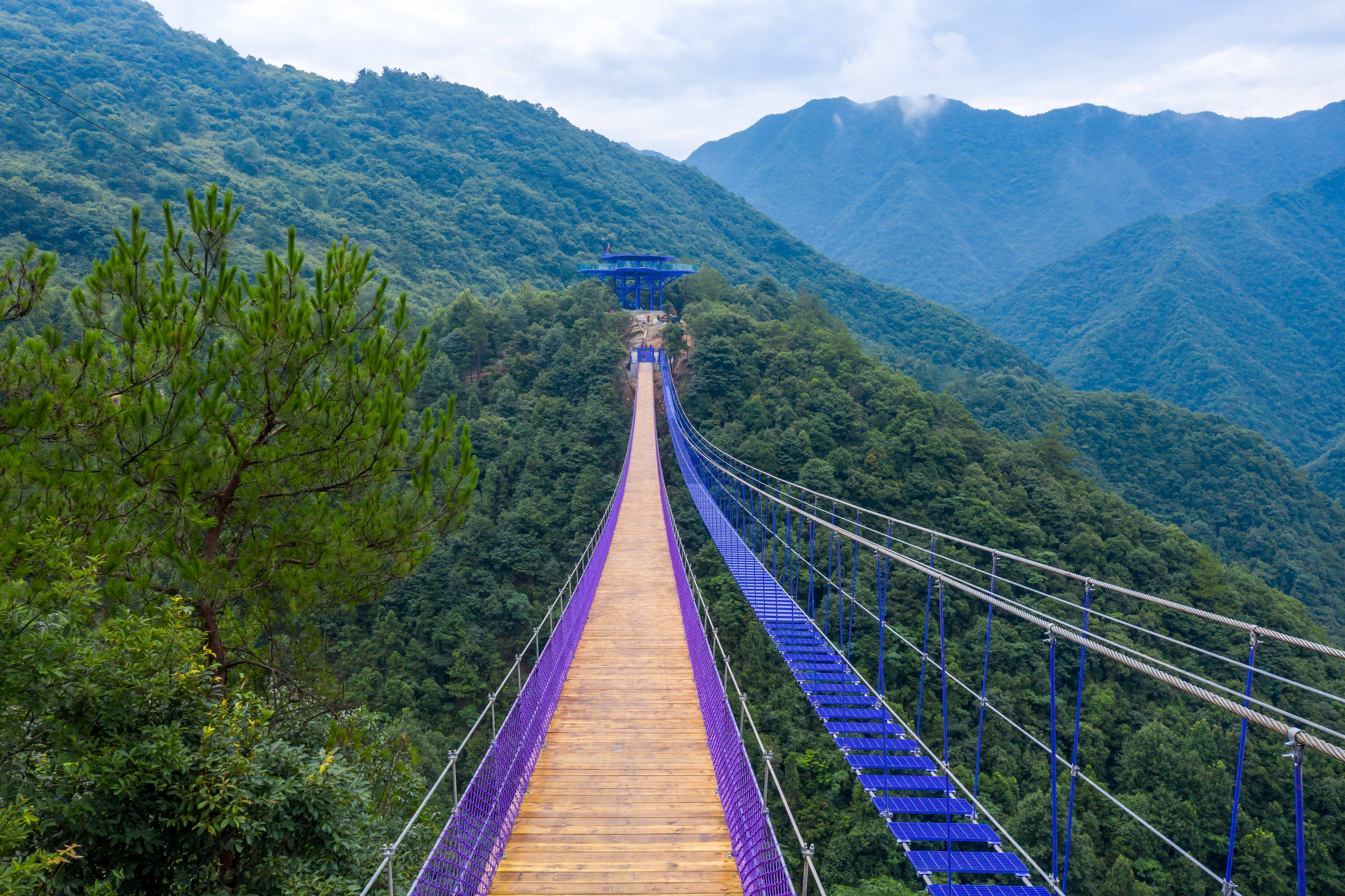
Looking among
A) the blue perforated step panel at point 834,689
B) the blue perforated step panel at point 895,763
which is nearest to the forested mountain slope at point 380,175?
the blue perforated step panel at point 834,689

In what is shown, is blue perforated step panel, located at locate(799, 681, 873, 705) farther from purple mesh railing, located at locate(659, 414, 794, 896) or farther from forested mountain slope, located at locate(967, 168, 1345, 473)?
forested mountain slope, located at locate(967, 168, 1345, 473)

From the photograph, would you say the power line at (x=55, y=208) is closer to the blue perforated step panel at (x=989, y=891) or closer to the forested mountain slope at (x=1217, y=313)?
the blue perforated step panel at (x=989, y=891)

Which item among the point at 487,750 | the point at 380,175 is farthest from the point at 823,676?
the point at 380,175

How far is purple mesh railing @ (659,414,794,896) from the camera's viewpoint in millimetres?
Answer: 3295

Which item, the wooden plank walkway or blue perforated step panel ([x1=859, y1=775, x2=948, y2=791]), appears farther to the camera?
blue perforated step panel ([x1=859, y1=775, x2=948, y2=791])

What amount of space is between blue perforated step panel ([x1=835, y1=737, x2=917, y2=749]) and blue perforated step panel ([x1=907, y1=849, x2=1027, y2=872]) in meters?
0.90

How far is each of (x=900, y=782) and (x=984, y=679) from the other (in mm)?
1372

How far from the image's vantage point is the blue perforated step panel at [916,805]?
14.2 ft

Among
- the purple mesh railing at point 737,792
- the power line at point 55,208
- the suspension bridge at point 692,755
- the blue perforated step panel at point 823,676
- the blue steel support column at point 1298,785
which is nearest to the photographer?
the blue steel support column at point 1298,785

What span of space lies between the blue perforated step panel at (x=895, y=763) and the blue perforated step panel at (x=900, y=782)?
0.19 feet

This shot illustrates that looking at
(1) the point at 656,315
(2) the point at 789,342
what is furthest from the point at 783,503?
(1) the point at 656,315

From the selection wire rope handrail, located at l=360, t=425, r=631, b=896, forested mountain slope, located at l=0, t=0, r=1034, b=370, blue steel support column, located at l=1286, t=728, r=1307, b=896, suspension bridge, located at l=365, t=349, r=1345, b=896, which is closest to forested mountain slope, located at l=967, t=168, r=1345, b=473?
forested mountain slope, located at l=0, t=0, r=1034, b=370

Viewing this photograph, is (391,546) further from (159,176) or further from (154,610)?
(159,176)

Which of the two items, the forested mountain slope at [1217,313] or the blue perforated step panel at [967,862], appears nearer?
the blue perforated step panel at [967,862]
